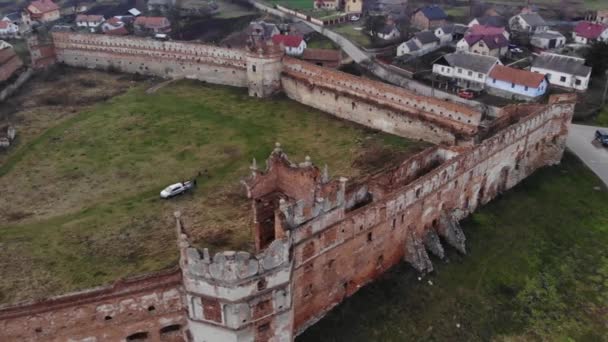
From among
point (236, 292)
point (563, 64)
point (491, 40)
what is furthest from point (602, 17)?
point (236, 292)

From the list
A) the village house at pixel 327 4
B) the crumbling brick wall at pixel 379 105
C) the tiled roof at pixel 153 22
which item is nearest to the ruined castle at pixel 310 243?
the crumbling brick wall at pixel 379 105

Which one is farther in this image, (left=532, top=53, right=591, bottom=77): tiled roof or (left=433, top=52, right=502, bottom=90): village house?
(left=433, top=52, right=502, bottom=90): village house

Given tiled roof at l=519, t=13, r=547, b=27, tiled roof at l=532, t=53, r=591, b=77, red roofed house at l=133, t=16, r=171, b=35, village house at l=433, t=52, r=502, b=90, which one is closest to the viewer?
tiled roof at l=532, t=53, r=591, b=77

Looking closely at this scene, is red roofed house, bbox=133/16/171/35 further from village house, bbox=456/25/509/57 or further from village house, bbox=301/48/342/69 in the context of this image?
village house, bbox=456/25/509/57

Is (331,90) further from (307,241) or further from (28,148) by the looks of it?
(307,241)

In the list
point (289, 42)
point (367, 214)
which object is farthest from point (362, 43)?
point (367, 214)

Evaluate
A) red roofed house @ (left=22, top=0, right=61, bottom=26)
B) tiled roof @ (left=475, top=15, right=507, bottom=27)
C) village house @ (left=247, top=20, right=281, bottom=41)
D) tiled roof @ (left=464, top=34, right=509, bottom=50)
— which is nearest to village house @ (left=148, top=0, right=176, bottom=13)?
red roofed house @ (left=22, top=0, right=61, bottom=26)

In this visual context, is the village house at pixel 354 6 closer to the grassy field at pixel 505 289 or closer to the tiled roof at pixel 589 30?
the tiled roof at pixel 589 30
